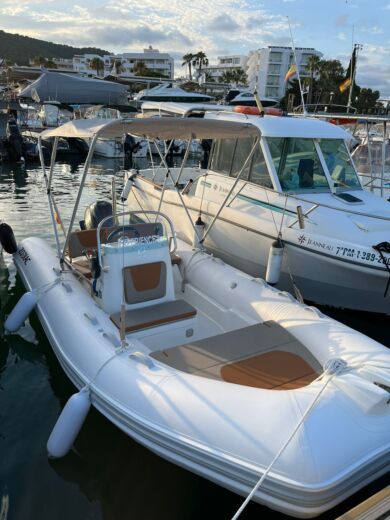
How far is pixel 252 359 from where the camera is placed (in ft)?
12.3

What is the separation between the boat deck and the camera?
3498 mm

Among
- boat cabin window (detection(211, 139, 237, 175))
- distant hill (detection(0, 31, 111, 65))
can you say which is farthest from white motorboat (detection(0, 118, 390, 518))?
distant hill (detection(0, 31, 111, 65))

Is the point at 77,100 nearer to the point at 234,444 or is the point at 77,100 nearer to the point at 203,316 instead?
the point at 203,316

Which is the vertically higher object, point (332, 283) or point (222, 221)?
point (222, 221)

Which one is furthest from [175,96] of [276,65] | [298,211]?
[276,65]

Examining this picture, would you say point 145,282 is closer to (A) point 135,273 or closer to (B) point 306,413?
(A) point 135,273

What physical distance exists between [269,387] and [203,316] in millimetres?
2141

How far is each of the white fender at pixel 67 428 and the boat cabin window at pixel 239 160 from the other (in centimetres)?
479

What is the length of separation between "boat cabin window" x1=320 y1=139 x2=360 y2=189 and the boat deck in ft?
13.2

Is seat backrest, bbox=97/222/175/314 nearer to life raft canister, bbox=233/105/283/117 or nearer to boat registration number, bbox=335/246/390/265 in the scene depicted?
boat registration number, bbox=335/246/390/265

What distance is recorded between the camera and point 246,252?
6941 millimetres

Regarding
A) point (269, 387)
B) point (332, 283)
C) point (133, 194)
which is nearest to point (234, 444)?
point (269, 387)

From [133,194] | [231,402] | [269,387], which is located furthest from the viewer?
[133,194]

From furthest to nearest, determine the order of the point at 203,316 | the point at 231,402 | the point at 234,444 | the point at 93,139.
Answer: the point at 203,316 < the point at 93,139 < the point at 231,402 < the point at 234,444
